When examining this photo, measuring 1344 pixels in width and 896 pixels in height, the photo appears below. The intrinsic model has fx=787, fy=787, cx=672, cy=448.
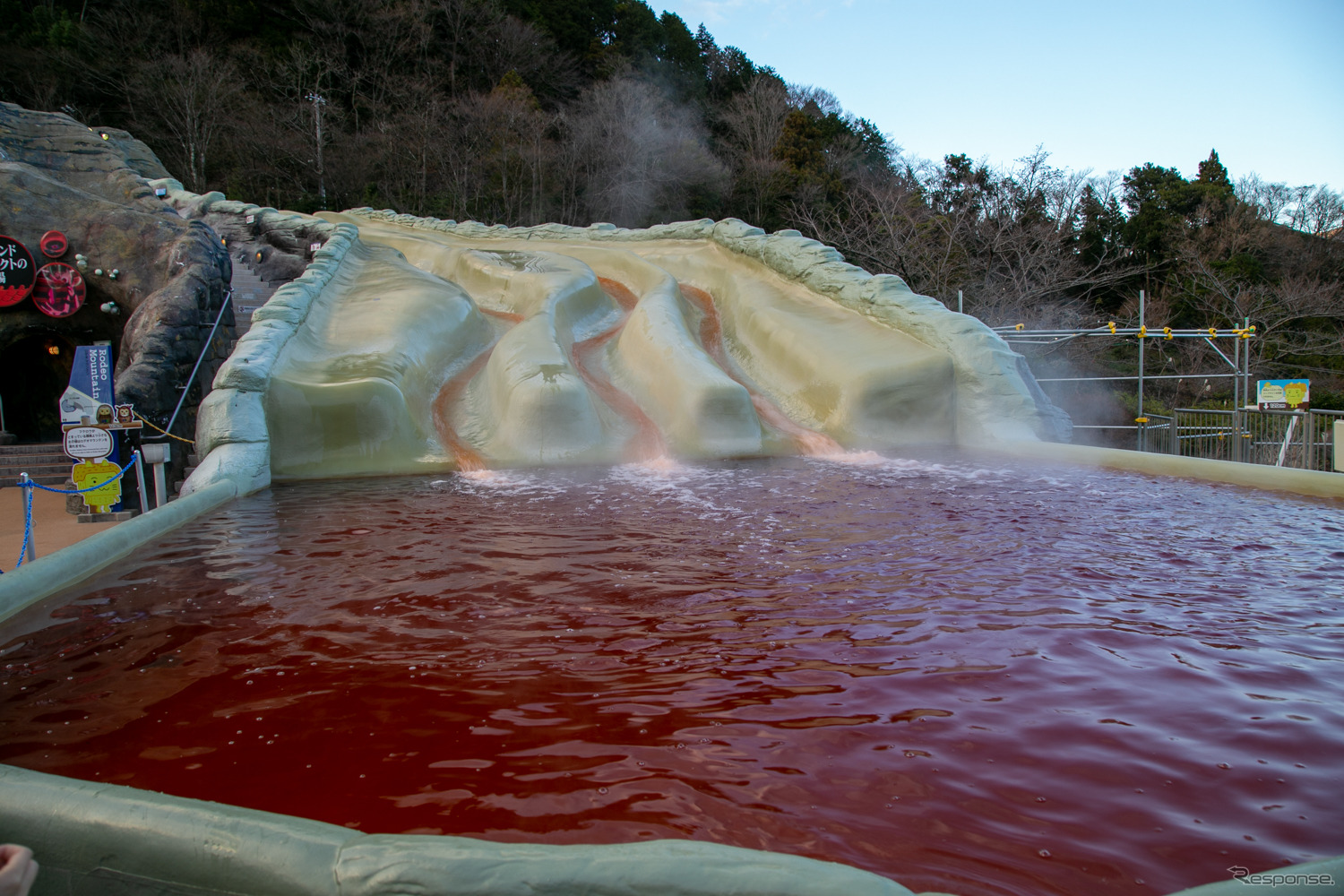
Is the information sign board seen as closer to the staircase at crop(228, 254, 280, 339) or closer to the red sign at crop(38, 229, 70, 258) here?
the red sign at crop(38, 229, 70, 258)

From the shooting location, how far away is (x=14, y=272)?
862 cm

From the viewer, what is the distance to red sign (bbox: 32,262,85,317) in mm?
8703

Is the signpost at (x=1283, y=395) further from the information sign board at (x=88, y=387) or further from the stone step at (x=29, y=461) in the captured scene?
the stone step at (x=29, y=461)

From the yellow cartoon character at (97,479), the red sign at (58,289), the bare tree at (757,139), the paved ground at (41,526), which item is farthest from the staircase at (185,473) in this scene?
the bare tree at (757,139)

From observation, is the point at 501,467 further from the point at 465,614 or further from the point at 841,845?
the point at 841,845

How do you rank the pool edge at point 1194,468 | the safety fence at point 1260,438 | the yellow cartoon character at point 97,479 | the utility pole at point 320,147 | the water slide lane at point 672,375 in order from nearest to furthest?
the pool edge at point 1194,468
the yellow cartoon character at point 97,479
the water slide lane at point 672,375
the safety fence at point 1260,438
the utility pole at point 320,147

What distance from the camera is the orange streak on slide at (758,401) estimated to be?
19.8 ft

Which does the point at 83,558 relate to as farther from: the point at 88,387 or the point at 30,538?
the point at 88,387

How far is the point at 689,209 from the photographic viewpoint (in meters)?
19.5

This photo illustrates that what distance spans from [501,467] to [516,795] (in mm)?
4176

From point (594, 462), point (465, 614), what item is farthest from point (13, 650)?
point (594, 462)

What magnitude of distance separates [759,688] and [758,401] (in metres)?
4.86

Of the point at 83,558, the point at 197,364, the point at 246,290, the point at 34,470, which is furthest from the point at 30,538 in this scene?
the point at 246,290

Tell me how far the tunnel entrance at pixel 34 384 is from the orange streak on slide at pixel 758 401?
328 inches
